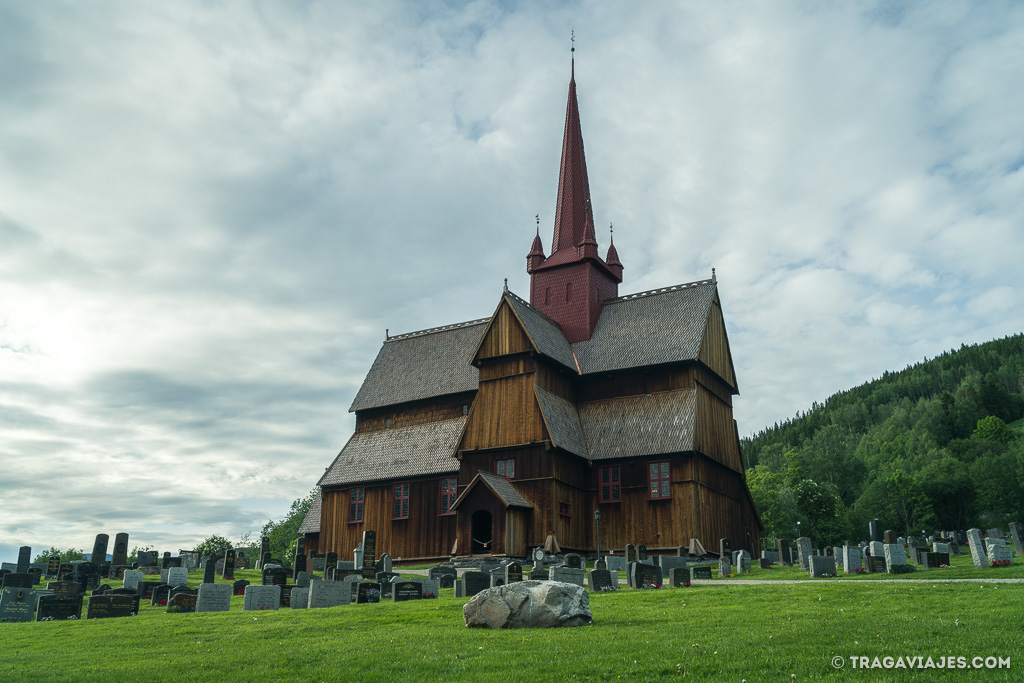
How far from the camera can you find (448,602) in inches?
765

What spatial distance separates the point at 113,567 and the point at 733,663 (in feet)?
110

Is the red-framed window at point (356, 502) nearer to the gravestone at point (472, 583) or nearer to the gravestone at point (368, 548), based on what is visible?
the gravestone at point (368, 548)

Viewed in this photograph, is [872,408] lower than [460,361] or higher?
higher

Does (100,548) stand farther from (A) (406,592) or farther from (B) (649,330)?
(B) (649,330)

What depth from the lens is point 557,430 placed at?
3522cm

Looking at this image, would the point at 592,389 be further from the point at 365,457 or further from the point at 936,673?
the point at 936,673

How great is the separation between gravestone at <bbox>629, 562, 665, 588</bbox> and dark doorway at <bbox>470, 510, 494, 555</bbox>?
40.2 feet

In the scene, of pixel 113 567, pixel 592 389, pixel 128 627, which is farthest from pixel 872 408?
pixel 128 627

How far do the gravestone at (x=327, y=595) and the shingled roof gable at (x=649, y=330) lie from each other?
819 inches

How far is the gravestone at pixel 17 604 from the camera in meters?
20.4

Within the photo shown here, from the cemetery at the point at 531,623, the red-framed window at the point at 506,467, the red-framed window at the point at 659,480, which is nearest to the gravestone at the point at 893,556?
the cemetery at the point at 531,623

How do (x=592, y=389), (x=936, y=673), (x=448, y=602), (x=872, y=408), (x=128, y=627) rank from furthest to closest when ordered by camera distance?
1. (x=872, y=408)
2. (x=592, y=389)
3. (x=448, y=602)
4. (x=128, y=627)
5. (x=936, y=673)

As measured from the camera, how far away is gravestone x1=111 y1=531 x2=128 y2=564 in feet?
125

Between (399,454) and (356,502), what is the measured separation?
349 centimetres
